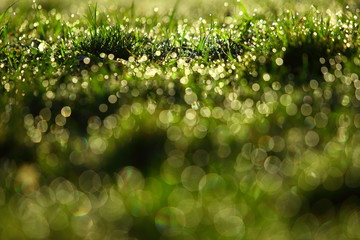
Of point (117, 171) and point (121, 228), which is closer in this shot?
point (121, 228)

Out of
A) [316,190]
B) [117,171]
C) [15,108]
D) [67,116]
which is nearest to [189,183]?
[117,171]

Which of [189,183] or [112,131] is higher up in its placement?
[112,131]

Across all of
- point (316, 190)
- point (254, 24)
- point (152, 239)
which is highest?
point (254, 24)

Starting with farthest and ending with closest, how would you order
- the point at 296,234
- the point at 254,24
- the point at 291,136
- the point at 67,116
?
the point at 254,24
the point at 67,116
the point at 291,136
the point at 296,234

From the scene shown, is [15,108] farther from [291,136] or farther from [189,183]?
[291,136]

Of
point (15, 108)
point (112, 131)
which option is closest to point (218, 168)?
point (112, 131)

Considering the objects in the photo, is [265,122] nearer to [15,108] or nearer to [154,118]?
[154,118]

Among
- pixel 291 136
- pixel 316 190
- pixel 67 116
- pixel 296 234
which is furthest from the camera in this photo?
pixel 67 116
